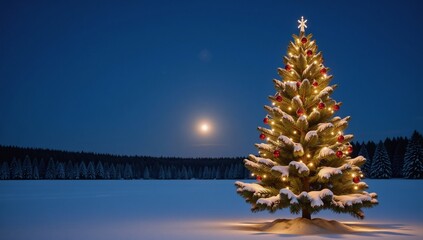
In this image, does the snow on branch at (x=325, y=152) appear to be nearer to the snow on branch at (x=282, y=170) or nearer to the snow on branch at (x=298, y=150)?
the snow on branch at (x=298, y=150)

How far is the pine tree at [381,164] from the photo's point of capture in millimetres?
111562

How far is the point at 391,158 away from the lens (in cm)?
12331

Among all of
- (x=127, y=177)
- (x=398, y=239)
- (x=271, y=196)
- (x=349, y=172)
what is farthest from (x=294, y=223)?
(x=127, y=177)

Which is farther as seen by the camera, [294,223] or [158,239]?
[294,223]

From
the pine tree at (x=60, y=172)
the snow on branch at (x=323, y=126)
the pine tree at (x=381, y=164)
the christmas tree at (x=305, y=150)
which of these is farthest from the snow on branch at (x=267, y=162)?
the pine tree at (x=60, y=172)

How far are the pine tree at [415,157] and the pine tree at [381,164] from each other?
236 inches

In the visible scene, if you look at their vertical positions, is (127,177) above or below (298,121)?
above

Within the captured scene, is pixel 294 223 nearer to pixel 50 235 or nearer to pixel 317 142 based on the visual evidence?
A: pixel 317 142

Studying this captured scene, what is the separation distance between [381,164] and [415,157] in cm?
854

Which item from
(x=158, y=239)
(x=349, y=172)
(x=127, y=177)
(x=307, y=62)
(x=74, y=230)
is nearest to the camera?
(x=158, y=239)

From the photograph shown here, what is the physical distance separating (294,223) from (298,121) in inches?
147

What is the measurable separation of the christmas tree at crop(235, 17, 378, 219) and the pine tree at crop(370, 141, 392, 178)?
95.9m

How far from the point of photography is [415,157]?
104562mm

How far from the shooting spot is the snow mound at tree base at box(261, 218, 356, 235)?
18.4 meters
